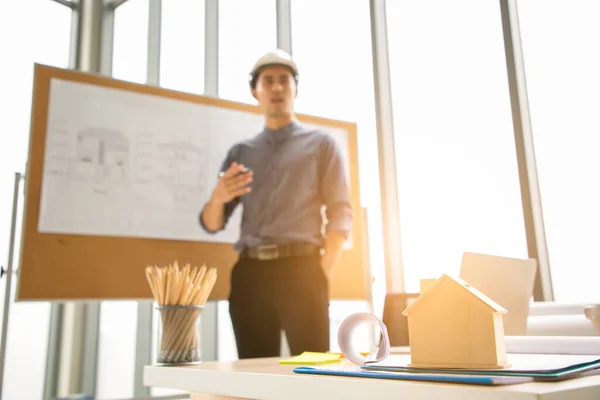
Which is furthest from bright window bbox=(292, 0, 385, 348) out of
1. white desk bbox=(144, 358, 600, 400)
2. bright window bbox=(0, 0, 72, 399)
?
white desk bbox=(144, 358, 600, 400)

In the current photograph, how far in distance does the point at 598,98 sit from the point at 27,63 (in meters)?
3.07

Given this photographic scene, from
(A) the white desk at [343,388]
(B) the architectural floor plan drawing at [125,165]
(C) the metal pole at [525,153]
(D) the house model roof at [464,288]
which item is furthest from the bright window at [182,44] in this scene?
(D) the house model roof at [464,288]

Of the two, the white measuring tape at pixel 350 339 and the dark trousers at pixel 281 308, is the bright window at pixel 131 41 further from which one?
the white measuring tape at pixel 350 339

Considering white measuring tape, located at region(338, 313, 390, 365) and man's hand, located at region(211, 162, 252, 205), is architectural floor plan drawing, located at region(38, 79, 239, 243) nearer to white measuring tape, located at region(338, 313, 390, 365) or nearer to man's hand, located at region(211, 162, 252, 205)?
man's hand, located at region(211, 162, 252, 205)

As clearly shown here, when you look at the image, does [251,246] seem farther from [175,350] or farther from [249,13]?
[249,13]

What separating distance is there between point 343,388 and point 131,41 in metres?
3.50

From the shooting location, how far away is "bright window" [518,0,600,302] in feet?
6.44

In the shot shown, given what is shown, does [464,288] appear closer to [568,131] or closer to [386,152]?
[568,131]

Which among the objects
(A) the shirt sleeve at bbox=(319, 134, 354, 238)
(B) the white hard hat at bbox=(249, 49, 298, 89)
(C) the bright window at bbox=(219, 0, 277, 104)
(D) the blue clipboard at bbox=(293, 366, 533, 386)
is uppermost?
(C) the bright window at bbox=(219, 0, 277, 104)

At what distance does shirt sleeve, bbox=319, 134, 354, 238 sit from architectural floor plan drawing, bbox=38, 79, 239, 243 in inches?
18.3

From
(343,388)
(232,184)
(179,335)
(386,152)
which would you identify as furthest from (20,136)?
(343,388)

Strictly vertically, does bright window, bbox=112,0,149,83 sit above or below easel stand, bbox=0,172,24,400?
above

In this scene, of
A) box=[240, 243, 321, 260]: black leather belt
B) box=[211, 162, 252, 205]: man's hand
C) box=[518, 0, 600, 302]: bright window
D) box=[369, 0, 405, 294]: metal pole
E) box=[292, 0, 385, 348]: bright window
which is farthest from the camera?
box=[292, 0, 385, 348]: bright window

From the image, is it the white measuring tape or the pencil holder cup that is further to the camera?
the pencil holder cup
